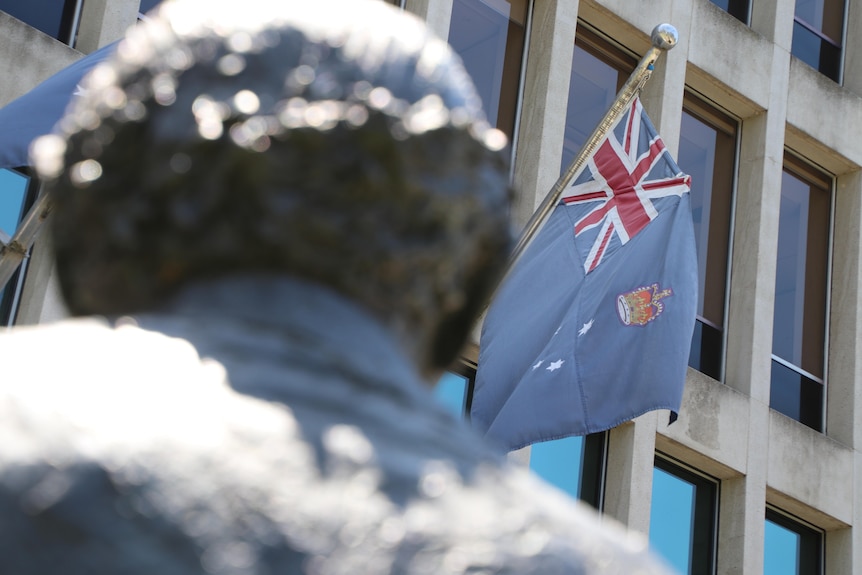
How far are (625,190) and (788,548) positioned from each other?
7332mm

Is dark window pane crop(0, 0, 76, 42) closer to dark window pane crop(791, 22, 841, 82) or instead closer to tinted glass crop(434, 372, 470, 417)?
tinted glass crop(434, 372, 470, 417)

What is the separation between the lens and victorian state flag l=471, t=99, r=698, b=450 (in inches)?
387

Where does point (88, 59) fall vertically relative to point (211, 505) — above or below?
above

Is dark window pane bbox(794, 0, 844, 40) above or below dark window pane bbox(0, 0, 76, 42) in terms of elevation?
above

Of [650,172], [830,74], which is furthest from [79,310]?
[830,74]

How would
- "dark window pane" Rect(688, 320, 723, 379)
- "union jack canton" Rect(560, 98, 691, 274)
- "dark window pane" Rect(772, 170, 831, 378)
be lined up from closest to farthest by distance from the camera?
"union jack canton" Rect(560, 98, 691, 274) → "dark window pane" Rect(688, 320, 723, 379) → "dark window pane" Rect(772, 170, 831, 378)

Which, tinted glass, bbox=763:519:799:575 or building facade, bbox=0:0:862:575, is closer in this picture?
building facade, bbox=0:0:862:575

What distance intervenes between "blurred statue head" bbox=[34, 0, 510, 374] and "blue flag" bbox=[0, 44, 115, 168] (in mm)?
7167

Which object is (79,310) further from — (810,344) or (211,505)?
(810,344)

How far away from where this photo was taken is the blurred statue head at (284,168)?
122 cm

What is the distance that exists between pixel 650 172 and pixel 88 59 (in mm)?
3416

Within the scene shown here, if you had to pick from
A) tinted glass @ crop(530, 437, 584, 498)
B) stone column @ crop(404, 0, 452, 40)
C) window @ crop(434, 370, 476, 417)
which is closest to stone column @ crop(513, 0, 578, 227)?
stone column @ crop(404, 0, 452, 40)

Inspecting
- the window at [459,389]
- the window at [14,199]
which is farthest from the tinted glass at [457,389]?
the window at [14,199]

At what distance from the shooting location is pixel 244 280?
4.07ft
